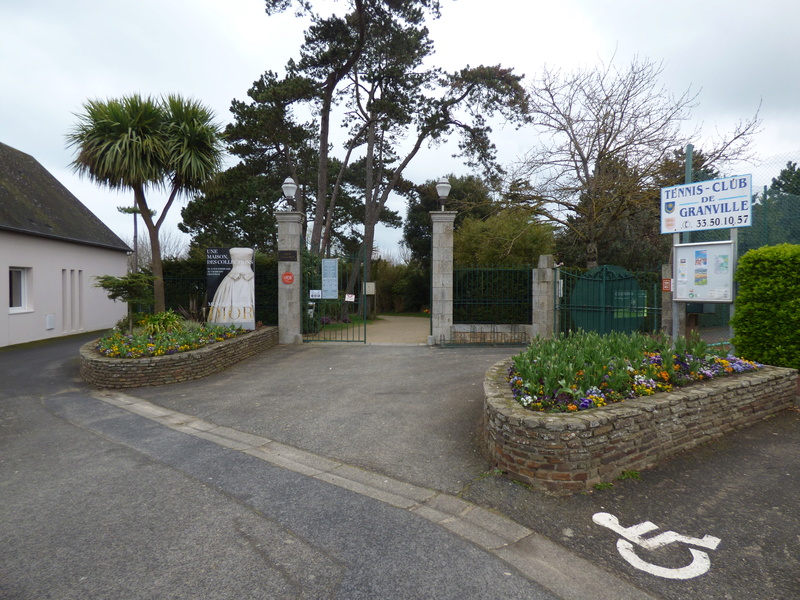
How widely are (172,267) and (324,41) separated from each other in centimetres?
958

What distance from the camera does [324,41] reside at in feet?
57.1

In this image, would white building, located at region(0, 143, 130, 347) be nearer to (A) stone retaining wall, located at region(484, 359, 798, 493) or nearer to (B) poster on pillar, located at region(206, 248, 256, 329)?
(B) poster on pillar, located at region(206, 248, 256, 329)

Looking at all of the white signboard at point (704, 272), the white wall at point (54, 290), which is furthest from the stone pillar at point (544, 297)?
the white wall at point (54, 290)

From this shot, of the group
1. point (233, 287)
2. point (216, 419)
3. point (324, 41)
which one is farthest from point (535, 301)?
point (324, 41)

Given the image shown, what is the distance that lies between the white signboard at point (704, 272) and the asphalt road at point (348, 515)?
6.01ft

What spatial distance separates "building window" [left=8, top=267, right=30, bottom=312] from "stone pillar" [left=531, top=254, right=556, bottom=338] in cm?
1526

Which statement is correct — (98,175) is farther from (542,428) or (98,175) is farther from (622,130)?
(622,130)

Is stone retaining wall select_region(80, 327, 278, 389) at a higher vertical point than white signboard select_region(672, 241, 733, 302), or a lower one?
lower

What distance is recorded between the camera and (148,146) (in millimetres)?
11328

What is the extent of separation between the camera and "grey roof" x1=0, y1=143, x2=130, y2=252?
15.7 meters

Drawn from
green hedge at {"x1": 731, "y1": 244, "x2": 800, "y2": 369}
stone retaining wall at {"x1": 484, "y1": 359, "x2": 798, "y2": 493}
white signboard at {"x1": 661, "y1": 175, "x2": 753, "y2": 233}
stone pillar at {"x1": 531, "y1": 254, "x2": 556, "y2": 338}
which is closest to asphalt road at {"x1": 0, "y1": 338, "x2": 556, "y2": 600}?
stone retaining wall at {"x1": 484, "y1": 359, "x2": 798, "y2": 493}

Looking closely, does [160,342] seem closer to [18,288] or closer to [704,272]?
[704,272]

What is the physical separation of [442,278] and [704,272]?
21.2ft

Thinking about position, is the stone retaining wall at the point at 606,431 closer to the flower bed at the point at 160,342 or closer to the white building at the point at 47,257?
the flower bed at the point at 160,342
